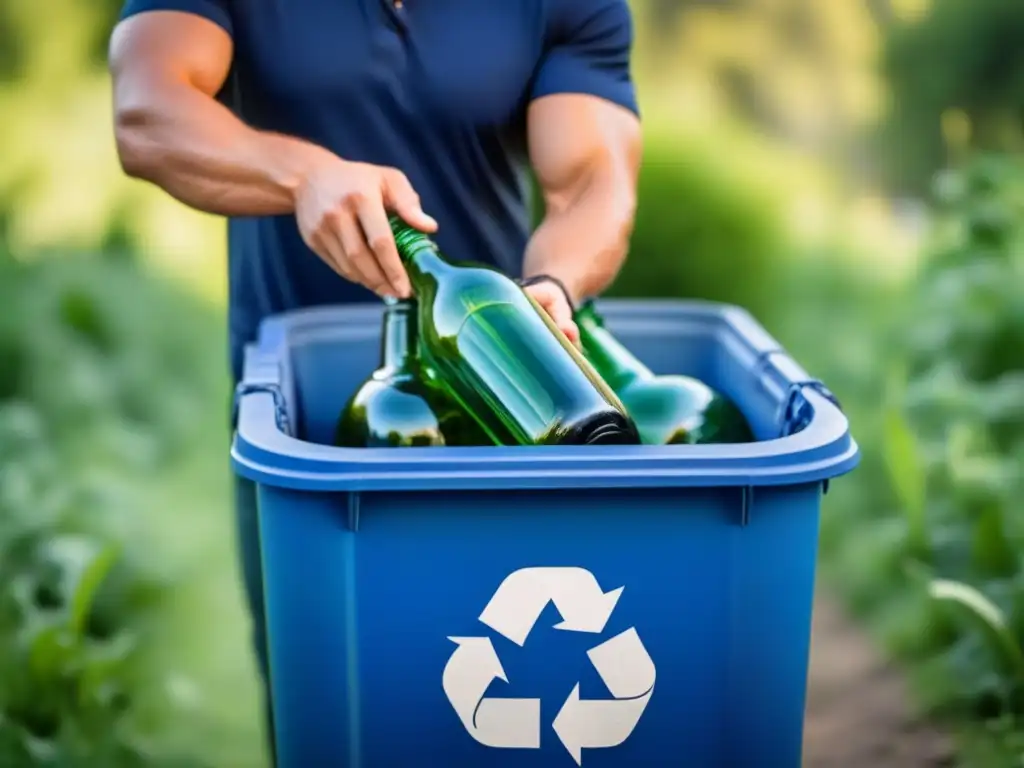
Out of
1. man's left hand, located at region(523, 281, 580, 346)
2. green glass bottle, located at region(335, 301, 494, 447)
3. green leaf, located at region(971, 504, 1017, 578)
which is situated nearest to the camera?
green glass bottle, located at region(335, 301, 494, 447)

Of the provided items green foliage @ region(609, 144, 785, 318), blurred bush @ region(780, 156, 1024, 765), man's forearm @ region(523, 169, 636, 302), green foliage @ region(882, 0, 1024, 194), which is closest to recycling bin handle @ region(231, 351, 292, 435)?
man's forearm @ region(523, 169, 636, 302)

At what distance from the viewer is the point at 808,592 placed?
1.60m


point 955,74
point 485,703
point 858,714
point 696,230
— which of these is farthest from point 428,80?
point 955,74

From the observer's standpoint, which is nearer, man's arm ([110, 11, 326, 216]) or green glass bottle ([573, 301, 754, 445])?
green glass bottle ([573, 301, 754, 445])

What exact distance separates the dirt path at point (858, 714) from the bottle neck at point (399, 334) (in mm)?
1470

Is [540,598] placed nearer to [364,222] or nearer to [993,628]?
[364,222]

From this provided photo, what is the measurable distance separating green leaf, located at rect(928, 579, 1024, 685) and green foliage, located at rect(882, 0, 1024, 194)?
12.1 feet

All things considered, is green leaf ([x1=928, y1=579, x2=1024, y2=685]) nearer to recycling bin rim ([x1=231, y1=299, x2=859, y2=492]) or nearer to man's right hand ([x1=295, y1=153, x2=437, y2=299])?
recycling bin rim ([x1=231, y1=299, x2=859, y2=492])

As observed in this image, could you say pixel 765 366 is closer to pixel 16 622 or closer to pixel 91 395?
pixel 16 622

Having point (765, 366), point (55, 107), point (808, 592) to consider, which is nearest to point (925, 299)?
point (765, 366)

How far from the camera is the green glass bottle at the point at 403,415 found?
1.66 m

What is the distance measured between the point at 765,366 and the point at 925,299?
288cm

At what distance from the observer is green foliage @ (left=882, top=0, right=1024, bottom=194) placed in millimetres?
6402

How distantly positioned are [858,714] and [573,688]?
1665 mm
